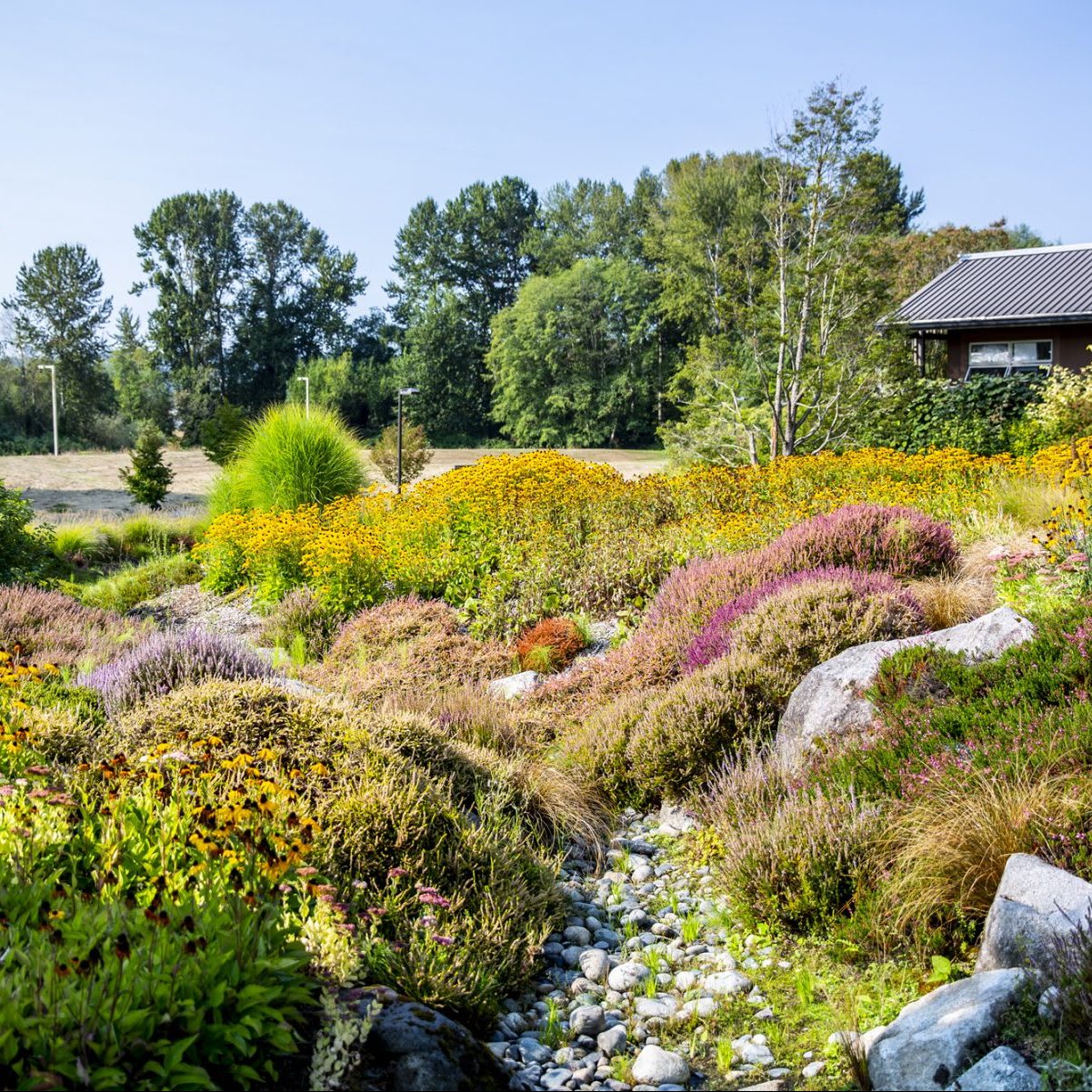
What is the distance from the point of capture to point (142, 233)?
5275cm

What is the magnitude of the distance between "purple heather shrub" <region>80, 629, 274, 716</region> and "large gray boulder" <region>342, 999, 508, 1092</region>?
270 cm

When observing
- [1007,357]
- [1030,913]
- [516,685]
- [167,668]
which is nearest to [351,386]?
[1007,357]

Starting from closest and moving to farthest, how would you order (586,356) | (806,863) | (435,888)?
(435,888), (806,863), (586,356)

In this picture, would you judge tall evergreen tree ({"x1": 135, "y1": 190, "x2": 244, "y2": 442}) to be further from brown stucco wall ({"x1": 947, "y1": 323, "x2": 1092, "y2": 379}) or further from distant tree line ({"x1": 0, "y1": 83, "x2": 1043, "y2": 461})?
brown stucco wall ({"x1": 947, "y1": 323, "x2": 1092, "y2": 379})

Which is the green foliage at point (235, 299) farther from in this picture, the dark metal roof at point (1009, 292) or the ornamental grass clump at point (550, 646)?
the ornamental grass clump at point (550, 646)

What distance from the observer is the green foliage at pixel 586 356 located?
4544 cm

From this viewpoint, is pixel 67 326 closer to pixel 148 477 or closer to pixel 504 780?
pixel 148 477

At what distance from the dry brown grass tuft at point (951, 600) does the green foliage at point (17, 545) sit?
10.2 metres

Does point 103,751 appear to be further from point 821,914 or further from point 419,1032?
point 821,914

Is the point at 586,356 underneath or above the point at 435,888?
above

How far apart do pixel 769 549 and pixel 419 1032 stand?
4934mm

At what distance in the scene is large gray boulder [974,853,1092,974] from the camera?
294 cm

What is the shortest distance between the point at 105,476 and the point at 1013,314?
27.6 metres

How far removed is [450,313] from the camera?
52781 mm
